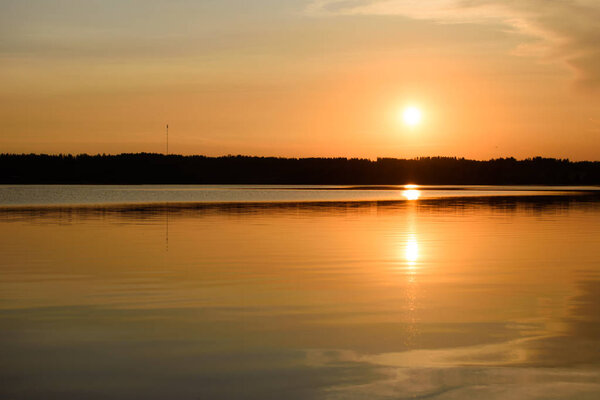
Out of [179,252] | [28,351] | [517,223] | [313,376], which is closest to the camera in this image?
[313,376]

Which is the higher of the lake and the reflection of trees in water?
the reflection of trees in water

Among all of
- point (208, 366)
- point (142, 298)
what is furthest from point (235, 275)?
point (208, 366)

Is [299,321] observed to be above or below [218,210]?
below

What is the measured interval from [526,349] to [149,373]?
18.8ft

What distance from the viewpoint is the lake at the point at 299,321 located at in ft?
31.4

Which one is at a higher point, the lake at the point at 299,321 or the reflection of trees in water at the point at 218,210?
the reflection of trees in water at the point at 218,210

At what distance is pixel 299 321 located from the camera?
1346cm

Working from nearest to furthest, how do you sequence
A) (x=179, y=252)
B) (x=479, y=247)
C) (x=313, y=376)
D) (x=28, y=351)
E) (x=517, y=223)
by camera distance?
(x=313, y=376) < (x=28, y=351) < (x=179, y=252) < (x=479, y=247) < (x=517, y=223)

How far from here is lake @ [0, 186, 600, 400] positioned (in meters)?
9.58

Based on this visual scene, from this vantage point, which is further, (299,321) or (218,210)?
(218,210)

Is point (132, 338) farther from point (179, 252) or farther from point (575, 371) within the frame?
point (179, 252)

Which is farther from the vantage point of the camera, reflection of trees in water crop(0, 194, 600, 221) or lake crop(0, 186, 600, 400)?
reflection of trees in water crop(0, 194, 600, 221)

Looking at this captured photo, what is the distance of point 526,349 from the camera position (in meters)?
11.4

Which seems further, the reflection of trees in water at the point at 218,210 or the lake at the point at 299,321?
the reflection of trees in water at the point at 218,210
